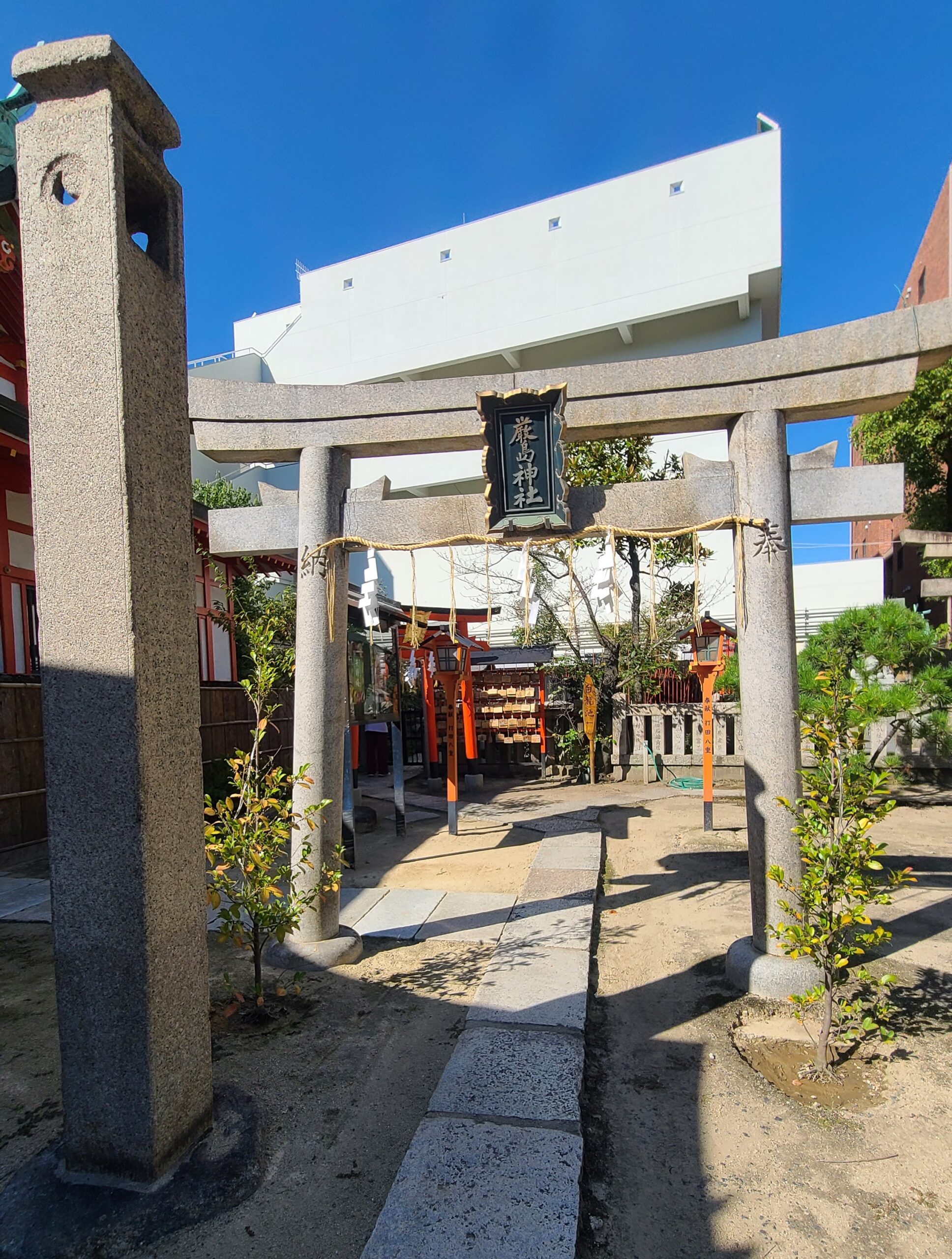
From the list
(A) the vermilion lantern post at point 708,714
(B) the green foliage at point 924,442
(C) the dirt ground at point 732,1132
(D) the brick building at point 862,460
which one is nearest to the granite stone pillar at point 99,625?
(C) the dirt ground at point 732,1132

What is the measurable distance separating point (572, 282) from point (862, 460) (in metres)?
10.9

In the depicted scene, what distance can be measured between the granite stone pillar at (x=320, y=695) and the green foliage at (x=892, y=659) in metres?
4.91

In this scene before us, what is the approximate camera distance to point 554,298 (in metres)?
23.9

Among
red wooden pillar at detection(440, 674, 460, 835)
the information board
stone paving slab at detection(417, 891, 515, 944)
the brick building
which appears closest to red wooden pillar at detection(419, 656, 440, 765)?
the information board

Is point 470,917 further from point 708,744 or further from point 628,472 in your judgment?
point 628,472

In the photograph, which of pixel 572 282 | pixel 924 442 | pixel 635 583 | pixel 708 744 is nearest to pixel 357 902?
pixel 708 744

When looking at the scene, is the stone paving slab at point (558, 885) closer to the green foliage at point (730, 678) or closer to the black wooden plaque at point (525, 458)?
the black wooden plaque at point (525, 458)

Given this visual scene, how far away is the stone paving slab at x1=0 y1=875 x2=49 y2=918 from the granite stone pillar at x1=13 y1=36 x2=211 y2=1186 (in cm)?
425

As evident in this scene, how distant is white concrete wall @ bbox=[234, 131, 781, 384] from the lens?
70.0ft

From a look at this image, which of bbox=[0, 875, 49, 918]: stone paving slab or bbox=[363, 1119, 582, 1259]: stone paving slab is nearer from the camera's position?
bbox=[363, 1119, 582, 1259]: stone paving slab

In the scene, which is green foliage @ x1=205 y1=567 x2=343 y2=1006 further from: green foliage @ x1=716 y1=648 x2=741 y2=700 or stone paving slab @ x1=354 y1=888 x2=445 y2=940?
A: green foliage @ x1=716 y1=648 x2=741 y2=700

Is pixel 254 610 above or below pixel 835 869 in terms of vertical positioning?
above

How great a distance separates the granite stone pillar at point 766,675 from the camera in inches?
169

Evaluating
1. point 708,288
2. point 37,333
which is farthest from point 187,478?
point 708,288
